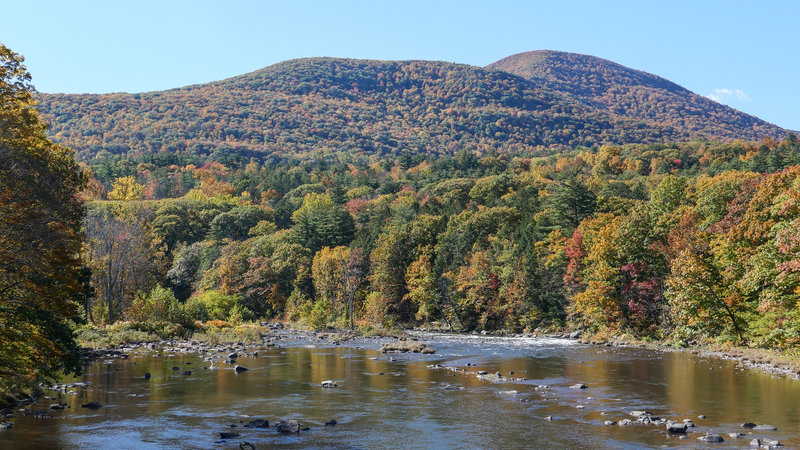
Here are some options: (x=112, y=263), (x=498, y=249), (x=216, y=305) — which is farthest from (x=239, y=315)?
(x=498, y=249)

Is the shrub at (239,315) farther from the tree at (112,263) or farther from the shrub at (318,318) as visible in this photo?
the tree at (112,263)

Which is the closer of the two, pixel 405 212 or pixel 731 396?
pixel 731 396

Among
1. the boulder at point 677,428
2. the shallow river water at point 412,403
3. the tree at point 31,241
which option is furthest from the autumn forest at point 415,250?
the boulder at point 677,428

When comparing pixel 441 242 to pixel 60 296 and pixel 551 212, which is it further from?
pixel 60 296

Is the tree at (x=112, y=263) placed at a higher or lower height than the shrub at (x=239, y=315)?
higher

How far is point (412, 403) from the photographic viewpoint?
32969 millimetres

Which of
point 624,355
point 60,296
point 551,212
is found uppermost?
point 551,212

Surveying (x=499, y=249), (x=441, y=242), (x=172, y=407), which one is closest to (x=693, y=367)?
(x=172, y=407)

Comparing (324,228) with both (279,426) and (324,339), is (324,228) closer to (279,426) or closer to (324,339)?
(324,339)

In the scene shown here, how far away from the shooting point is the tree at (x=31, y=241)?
988 inches

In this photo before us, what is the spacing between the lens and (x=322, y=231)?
13262 centimetres

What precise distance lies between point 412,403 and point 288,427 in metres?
7.88

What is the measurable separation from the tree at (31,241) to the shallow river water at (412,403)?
2.59m

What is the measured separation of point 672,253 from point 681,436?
47390 millimetres
